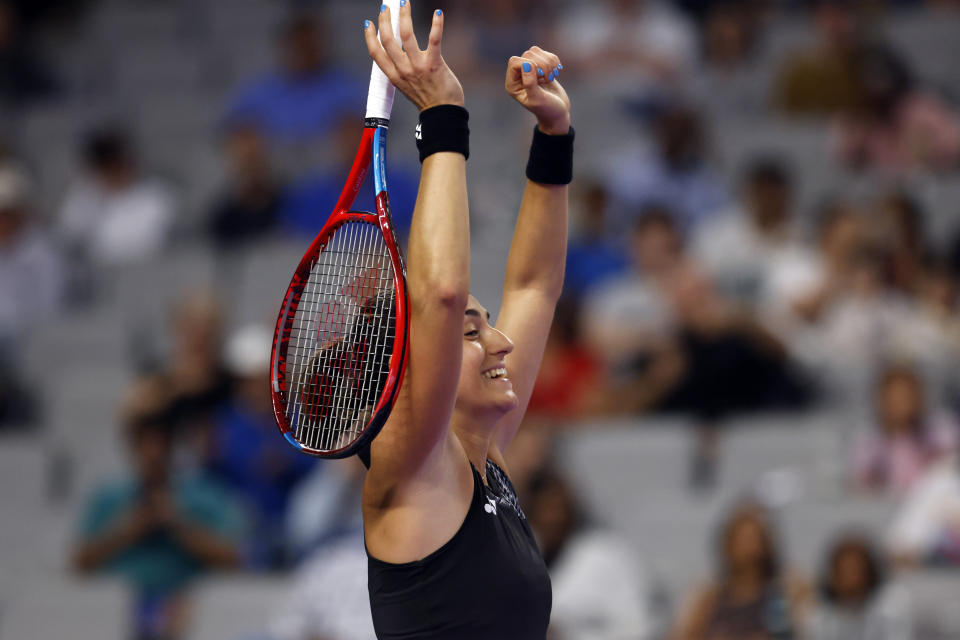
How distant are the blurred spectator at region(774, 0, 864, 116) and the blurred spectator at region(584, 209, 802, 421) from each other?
2049mm

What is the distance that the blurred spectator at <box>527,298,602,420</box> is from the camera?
6855mm

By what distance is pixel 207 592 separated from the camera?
6.06 meters

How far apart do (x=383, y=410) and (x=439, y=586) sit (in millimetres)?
385

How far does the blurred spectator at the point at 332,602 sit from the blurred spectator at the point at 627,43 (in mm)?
4299

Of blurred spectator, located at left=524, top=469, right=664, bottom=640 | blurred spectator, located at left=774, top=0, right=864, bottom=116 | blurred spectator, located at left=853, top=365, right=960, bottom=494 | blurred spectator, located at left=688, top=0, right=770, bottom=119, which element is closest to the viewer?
blurred spectator, located at left=524, top=469, right=664, bottom=640

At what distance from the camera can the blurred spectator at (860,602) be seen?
213 inches

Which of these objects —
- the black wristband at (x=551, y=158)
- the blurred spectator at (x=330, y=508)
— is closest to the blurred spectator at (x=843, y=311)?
the blurred spectator at (x=330, y=508)

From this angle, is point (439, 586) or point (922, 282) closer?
point (439, 586)

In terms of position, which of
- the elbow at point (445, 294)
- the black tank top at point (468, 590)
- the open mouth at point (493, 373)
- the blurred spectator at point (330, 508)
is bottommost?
the blurred spectator at point (330, 508)

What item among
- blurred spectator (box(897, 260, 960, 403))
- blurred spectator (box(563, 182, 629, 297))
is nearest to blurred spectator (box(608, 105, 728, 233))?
blurred spectator (box(563, 182, 629, 297))

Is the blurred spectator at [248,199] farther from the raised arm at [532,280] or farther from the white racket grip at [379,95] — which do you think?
the white racket grip at [379,95]

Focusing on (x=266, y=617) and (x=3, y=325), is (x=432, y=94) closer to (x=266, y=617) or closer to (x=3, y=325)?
(x=266, y=617)

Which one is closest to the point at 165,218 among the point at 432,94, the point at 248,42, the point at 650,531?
the point at 248,42

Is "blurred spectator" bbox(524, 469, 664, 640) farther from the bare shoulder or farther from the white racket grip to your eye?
the white racket grip
